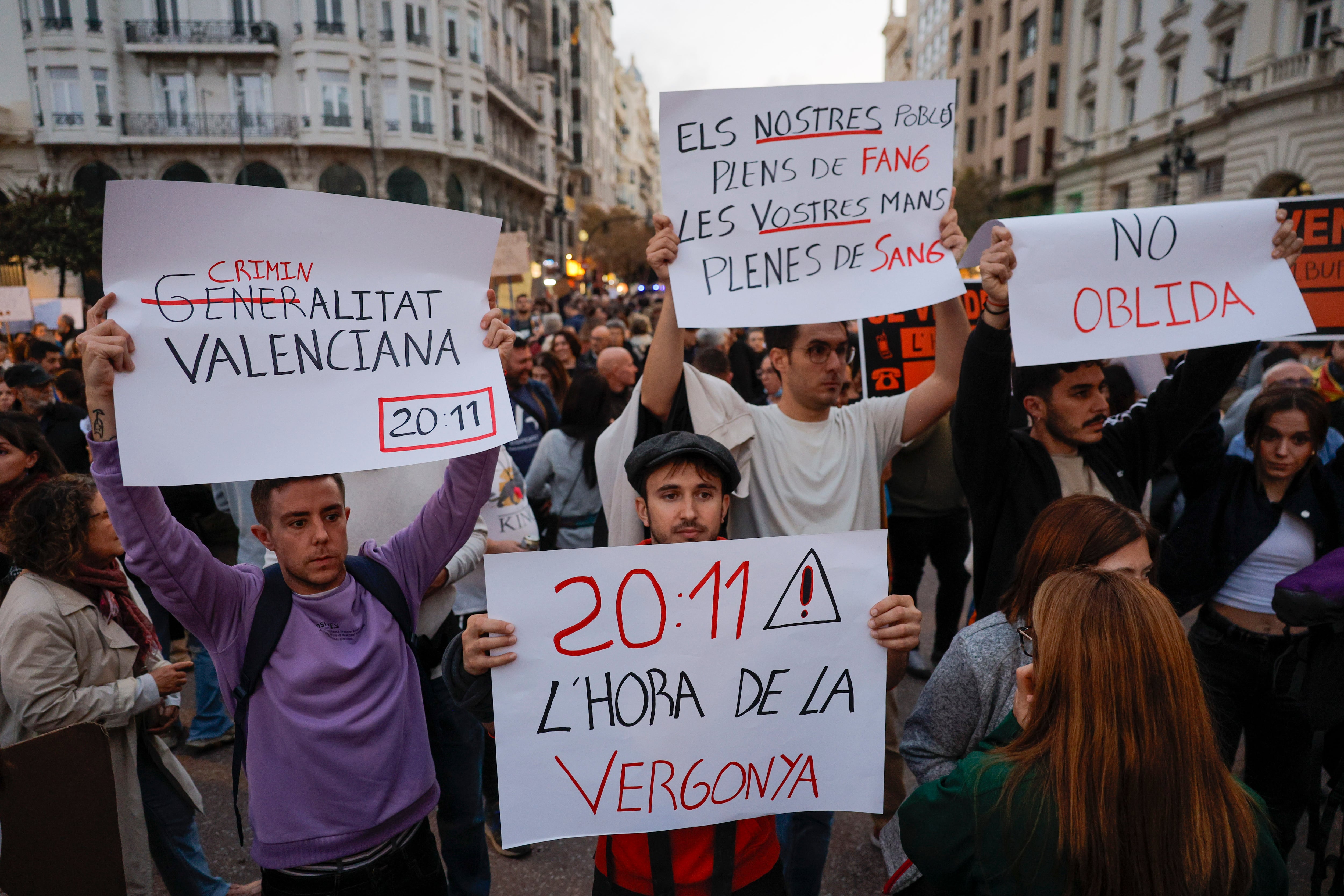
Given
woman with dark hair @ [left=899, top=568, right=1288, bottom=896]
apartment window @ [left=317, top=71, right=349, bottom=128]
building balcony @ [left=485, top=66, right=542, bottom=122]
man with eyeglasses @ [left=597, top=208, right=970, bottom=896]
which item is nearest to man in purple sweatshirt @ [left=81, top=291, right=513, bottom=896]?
man with eyeglasses @ [left=597, top=208, right=970, bottom=896]

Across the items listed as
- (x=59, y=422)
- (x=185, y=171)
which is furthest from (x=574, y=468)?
(x=185, y=171)

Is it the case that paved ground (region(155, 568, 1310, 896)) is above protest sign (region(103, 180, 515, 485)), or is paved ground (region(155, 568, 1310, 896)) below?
below

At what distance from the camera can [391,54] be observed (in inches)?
1330

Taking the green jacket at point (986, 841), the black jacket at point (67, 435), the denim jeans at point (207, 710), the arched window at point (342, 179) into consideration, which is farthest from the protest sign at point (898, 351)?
the arched window at point (342, 179)

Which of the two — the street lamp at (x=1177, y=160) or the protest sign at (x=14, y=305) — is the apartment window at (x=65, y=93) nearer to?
the protest sign at (x=14, y=305)

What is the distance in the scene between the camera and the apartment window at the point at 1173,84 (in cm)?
2511

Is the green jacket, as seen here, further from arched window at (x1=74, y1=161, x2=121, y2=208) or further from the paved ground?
arched window at (x1=74, y1=161, x2=121, y2=208)

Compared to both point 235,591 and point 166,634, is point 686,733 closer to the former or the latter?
point 235,591

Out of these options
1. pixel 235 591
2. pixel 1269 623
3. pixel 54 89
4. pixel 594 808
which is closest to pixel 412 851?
pixel 594 808

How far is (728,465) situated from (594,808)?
2.74 ft

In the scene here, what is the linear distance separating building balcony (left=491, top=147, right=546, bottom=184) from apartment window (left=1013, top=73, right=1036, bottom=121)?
26.5 m

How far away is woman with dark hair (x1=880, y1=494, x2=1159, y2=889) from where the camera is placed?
5.39 feet

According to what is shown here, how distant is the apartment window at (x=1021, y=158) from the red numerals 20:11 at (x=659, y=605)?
140 feet

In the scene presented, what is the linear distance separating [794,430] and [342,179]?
36.2 meters
